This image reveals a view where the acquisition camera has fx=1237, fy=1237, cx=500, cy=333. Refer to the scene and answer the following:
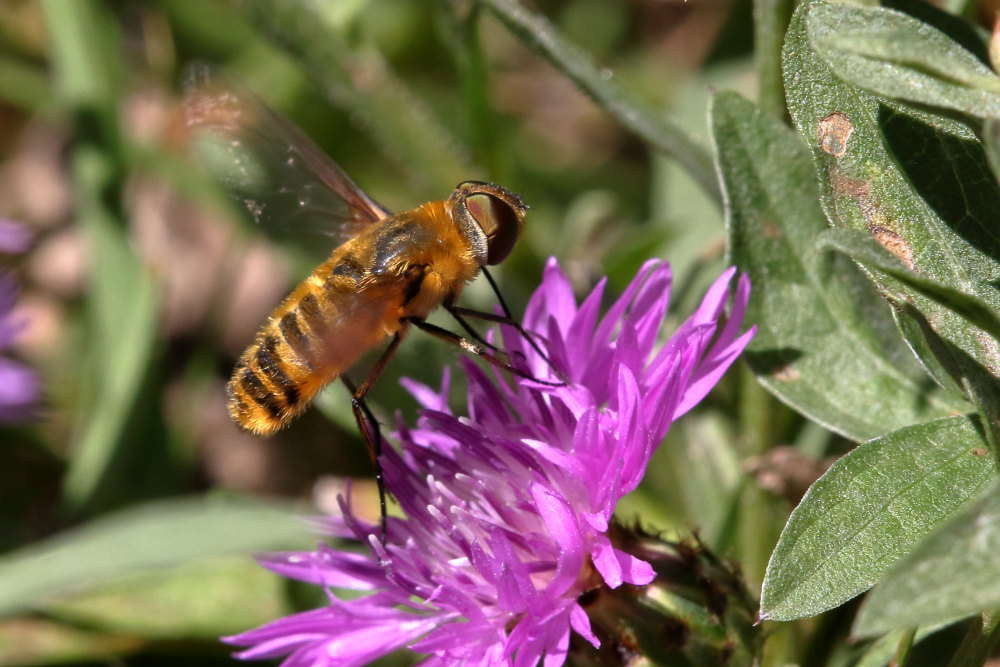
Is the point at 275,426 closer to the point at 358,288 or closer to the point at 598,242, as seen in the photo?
the point at 358,288

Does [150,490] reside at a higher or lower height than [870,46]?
higher

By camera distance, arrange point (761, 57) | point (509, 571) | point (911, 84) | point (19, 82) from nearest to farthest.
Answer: point (911, 84)
point (509, 571)
point (761, 57)
point (19, 82)

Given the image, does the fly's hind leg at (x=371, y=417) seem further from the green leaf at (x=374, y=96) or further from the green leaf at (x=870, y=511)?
the green leaf at (x=374, y=96)

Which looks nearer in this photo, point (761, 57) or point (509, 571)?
point (509, 571)

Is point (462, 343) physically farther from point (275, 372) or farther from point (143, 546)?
point (143, 546)

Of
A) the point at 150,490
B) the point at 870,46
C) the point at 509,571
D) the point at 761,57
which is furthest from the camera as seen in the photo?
the point at 150,490

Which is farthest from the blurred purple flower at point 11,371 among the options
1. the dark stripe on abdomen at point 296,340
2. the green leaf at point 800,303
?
the green leaf at point 800,303

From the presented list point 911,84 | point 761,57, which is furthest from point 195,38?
point 911,84
